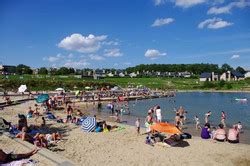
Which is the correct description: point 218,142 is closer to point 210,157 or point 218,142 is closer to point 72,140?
point 210,157

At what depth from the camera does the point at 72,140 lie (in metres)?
17.4

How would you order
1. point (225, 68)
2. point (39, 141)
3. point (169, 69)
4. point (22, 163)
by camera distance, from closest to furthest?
point (22, 163) → point (39, 141) → point (225, 68) → point (169, 69)

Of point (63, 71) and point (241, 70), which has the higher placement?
point (241, 70)

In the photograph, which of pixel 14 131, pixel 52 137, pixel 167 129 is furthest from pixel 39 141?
pixel 167 129

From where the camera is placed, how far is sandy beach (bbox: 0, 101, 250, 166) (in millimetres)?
13398

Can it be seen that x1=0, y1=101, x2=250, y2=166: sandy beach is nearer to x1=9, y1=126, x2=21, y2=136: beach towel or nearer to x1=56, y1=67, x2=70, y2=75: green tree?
x1=9, y1=126, x2=21, y2=136: beach towel

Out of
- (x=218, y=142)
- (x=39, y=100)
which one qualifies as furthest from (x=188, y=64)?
(x=218, y=142)

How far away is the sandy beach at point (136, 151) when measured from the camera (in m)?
13.4

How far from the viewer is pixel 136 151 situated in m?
15.1

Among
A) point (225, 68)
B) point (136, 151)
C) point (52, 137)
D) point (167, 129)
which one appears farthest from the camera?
point (225, 68)

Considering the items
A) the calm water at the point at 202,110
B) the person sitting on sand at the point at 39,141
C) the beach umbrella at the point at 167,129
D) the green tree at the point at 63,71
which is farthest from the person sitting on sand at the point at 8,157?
the green tree at the point at 63,71

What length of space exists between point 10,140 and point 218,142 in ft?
37.2

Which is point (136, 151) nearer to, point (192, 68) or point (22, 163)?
point (22, 163)

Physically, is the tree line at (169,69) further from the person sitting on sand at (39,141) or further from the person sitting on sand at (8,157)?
the person sitting on sand at (8,157)
